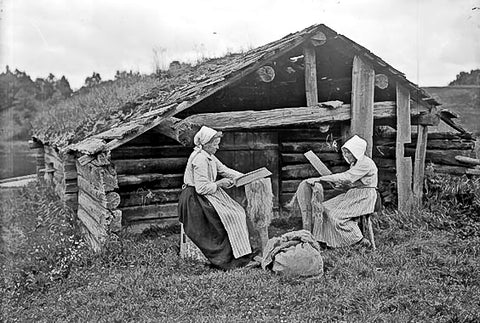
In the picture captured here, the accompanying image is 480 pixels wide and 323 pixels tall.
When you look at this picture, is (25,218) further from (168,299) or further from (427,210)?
(427,210)

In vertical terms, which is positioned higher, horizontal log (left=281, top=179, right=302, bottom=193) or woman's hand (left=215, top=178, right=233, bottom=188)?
woman's hand (left=215, top=178, right=233, bottom=188)

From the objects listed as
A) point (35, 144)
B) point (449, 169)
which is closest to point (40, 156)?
point (35, 144)

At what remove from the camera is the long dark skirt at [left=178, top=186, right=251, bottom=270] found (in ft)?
23.5

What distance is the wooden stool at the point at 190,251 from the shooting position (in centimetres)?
722

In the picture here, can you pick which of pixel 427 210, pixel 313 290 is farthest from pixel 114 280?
pixel 427 210

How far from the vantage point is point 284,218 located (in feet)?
31.6

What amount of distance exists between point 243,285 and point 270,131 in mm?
4185

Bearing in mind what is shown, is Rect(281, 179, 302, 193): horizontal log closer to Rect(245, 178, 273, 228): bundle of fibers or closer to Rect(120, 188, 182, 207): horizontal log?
Rect(120, 188, 182, 207): horizontal log

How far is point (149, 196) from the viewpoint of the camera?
8641 millimetres

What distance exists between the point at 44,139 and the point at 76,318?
385 inches

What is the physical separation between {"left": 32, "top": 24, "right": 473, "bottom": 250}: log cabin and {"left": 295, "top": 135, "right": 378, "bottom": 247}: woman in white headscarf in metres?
1.21

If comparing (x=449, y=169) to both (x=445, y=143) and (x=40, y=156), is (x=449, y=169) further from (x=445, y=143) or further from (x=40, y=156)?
(x=40, y=156)

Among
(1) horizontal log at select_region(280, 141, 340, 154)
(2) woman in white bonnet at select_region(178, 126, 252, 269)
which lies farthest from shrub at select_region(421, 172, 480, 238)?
(2) woman in white bonnet at select_region(178, 126, 252, 269)

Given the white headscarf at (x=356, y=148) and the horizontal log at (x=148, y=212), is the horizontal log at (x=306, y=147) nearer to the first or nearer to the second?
the white headscarf at (x=356, y=148)
